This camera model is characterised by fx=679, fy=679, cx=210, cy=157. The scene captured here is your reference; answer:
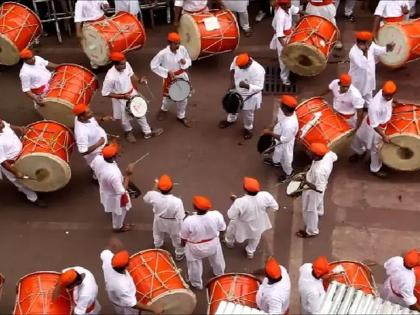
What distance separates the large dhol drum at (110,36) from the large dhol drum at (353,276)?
17.3 feet

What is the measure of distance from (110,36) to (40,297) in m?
4.85

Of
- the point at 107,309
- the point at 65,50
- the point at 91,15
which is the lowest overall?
the point at 107,309

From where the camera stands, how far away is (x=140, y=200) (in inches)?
380

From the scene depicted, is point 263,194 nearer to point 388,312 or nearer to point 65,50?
point 388,312

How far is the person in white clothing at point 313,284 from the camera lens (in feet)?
23.3

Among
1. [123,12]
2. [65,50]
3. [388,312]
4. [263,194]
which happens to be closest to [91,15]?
[123,12]

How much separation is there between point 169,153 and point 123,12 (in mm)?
2603

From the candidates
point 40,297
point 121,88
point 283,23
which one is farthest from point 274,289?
point 283,23

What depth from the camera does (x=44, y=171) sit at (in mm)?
9023

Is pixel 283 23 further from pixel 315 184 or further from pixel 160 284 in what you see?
pixel 160 284

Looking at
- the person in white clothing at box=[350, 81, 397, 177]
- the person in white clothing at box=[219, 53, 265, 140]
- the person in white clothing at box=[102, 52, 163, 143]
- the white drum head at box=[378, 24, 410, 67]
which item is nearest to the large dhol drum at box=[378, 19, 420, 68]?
the white drum head at box=[378, 24, 410, 67]

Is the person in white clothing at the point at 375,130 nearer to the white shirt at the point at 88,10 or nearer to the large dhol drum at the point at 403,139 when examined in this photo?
the large dhol drum at the point at 403,139

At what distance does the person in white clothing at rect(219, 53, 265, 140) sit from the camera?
31.9 feet

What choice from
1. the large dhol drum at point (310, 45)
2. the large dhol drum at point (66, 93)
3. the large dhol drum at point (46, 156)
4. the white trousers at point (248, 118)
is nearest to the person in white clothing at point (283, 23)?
the large dhol drum at point (310, 45)
